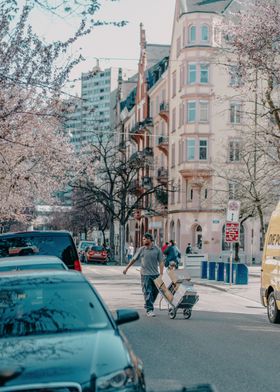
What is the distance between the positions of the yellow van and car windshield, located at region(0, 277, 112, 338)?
9950 mm

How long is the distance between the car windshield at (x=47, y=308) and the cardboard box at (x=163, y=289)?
1009 cm

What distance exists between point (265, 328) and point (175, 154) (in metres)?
54.0

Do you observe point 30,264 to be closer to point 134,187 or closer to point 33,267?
point 33,267

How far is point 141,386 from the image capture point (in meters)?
6.25

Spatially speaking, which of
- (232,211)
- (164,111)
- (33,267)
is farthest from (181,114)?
(33,267)

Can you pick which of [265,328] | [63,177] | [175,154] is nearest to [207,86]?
[175,154]

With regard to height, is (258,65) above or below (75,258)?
above

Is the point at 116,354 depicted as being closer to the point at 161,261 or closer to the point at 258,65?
the point at 161,261

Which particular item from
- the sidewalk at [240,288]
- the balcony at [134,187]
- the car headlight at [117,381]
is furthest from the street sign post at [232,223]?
the balcony at [134,187]

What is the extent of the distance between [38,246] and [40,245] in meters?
0.04

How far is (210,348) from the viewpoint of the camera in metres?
12.9

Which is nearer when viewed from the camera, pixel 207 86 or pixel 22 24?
pixel 22 24

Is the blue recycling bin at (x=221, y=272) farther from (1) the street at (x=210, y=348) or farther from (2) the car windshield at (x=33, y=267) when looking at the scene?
(2) the car windshield at (x=33, y=267)

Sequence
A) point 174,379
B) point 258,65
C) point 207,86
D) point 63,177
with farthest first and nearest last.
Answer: point 207,86 < point 63,177 < point 258,65 < point 174,379
